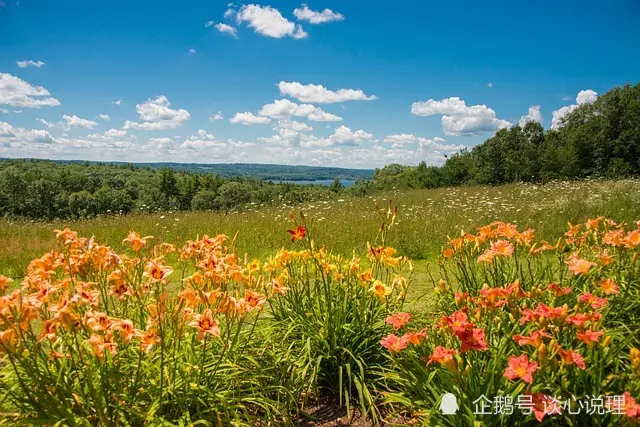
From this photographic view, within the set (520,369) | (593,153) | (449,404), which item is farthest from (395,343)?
(593,153)

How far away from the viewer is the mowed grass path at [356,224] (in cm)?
753

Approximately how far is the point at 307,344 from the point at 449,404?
3.64 ft

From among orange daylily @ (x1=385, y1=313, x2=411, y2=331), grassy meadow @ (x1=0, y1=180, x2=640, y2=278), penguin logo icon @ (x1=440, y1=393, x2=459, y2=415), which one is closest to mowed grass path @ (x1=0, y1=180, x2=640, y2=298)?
grassy meadow @ (x1=0, y1=180, x2=640, y2=278)

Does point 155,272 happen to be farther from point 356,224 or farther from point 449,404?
point 356,224

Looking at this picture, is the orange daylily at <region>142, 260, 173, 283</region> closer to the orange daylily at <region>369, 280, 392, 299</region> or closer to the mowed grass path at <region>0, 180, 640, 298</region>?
the orange daylily at <region>369, 280, 392, 299</region>

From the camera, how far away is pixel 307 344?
280cm

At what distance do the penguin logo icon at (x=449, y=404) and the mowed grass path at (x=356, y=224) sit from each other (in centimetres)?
396

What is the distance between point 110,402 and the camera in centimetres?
208

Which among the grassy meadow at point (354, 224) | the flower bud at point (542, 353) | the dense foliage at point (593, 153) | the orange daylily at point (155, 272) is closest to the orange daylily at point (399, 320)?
A: the flower bud at point (542, 353)

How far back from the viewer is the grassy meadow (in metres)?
7.57

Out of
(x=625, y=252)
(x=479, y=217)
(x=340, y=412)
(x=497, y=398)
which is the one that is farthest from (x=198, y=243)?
(x=479, y=217)

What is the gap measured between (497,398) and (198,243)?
2147 mm

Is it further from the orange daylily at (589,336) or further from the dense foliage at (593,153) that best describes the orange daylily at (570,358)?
the dense foliage at (593,153)

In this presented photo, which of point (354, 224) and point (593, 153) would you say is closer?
point (354, 224)
